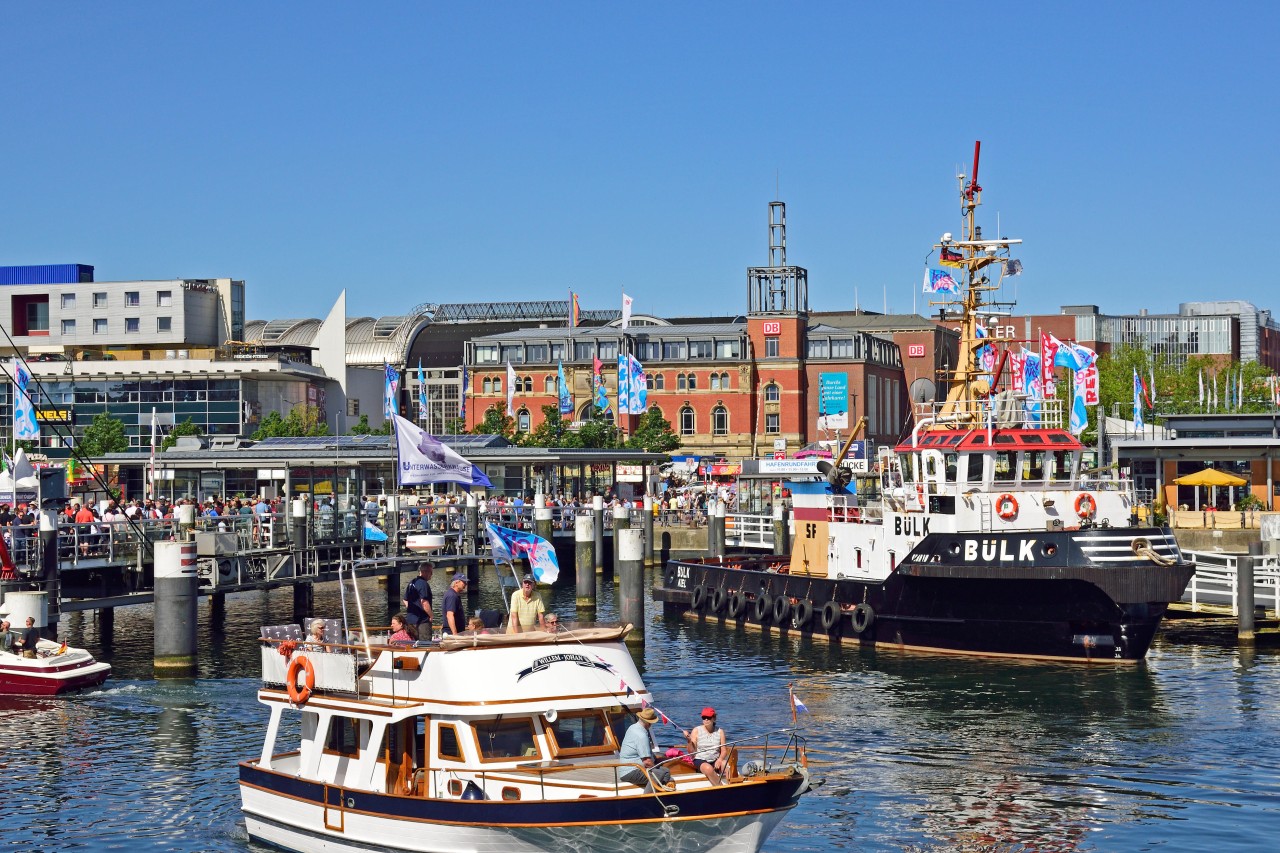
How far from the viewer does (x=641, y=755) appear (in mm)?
19766

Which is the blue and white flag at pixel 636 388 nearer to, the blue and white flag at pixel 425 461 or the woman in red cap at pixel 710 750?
the blue and white flag at pixel 425 461

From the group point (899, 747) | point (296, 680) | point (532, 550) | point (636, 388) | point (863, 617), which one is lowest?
point (899, 747)

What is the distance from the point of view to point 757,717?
33156 mm

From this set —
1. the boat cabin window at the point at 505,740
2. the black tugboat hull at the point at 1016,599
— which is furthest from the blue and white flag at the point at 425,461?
the boat cabin window at the point at 505,740

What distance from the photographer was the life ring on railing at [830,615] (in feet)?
145

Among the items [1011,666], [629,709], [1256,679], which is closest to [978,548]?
[1011,666]

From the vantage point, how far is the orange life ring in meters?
22.6

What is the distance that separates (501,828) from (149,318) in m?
116

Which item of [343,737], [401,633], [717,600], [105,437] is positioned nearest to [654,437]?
[105,437]

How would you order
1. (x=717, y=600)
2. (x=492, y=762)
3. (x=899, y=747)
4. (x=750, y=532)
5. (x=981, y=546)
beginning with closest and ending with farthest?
(x=492, y=762) < (x=899, y=747) < (x=981, y=546) < (x=717, y=600) < (x=750, y=532)

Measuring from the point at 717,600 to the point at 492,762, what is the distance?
101 ft

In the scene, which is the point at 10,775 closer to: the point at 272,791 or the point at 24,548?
the point at 272,791

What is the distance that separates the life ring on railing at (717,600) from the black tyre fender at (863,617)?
7.97 metres

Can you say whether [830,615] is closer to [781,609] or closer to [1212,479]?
[781,609]
